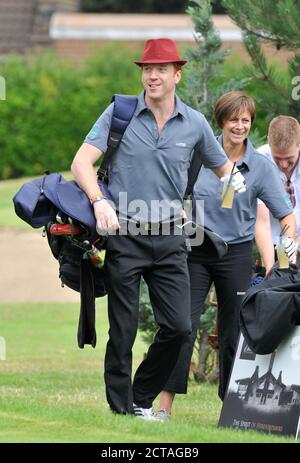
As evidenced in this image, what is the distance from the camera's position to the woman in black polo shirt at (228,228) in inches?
294

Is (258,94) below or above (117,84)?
above

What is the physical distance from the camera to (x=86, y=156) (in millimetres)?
6707

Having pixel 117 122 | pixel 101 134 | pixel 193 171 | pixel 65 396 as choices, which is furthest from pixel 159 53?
pixel 65 396

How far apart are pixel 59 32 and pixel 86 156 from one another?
30066 mm

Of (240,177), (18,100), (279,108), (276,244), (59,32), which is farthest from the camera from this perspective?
(59,32)

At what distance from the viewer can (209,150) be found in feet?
23.0

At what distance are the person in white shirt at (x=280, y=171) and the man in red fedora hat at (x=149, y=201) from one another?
1.93ft

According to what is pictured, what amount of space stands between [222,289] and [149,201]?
114cm

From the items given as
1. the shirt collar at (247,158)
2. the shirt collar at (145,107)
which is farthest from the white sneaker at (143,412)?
the shirt collar at (145,107)

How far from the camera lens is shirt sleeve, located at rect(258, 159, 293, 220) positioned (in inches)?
284

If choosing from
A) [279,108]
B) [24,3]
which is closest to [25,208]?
[279,108]

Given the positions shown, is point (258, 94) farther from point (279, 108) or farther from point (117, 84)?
point (117, 84)
